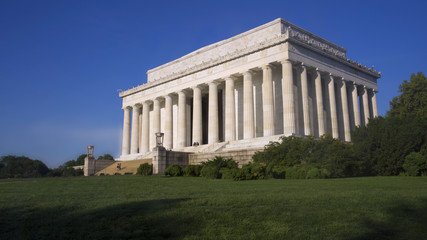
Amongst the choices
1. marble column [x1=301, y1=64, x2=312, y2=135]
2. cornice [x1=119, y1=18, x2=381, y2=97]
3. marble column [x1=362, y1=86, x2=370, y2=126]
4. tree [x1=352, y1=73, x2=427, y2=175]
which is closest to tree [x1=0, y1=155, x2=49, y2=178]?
cornice [x1=119, y1=18, x2=381, y2=97]

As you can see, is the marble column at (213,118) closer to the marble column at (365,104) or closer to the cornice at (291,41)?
the cornice at (291,41)

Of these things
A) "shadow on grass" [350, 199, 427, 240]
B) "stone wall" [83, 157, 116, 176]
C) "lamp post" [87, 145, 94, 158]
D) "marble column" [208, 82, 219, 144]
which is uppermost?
"marble column" [208, 82, 219, 144]

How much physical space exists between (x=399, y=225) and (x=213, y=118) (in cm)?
4677

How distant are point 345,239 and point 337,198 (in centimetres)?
516

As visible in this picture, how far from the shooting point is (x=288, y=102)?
47375 millimetres

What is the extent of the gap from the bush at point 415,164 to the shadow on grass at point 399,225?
1746 centimetres

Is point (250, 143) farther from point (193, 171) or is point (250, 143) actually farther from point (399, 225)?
point (399, 225)

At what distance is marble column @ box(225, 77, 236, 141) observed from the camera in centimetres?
5404

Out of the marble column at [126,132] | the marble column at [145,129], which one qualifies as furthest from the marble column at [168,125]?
the marble column at [126,132]

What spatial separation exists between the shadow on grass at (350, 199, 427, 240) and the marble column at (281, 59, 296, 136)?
34.1 metres

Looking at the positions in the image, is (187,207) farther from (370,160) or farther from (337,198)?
(370,160)

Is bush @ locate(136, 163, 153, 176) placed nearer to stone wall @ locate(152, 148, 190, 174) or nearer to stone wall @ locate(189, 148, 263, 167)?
stone wall @ locate(152, 148, 190, 174)

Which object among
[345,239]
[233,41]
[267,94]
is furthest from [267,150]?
[233,41]

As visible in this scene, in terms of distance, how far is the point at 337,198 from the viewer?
45.8 feet
